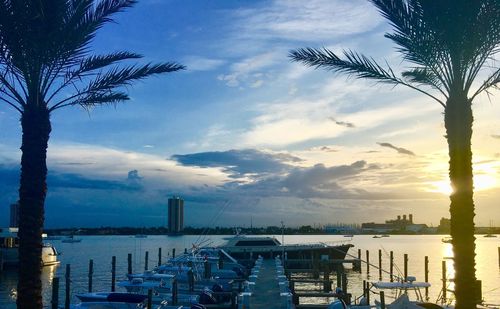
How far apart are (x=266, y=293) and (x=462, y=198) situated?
16239 mm

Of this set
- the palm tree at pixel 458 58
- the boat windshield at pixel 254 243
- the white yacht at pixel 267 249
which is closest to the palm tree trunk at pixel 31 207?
the palm tree at pixel 458 58

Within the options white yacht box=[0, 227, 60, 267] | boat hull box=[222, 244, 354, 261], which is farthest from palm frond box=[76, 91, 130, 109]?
white yacht box=[0, 227, 60, 267]

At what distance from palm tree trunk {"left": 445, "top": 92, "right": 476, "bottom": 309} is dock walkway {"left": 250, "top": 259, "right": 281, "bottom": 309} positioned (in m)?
11.2

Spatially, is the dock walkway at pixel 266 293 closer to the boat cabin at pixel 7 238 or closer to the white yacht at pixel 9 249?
the white yacht at pixel 9 249

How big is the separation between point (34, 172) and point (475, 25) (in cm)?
1175

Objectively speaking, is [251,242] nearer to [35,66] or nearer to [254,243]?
[254,243]

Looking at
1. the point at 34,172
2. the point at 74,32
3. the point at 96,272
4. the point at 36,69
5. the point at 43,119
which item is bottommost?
→ the point at 96,272

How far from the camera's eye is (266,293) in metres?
28.4

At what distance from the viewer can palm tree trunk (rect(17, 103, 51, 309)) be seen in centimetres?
1382

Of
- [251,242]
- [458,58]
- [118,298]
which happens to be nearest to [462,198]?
[458,58]

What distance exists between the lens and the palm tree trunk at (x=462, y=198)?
1384 cm

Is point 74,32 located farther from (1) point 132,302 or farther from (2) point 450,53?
(1) point 132,302

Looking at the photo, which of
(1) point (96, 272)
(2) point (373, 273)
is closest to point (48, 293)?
(1) point (96, 272)

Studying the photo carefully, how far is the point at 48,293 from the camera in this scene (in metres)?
50.0
